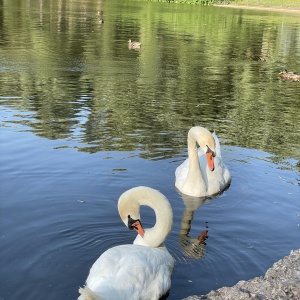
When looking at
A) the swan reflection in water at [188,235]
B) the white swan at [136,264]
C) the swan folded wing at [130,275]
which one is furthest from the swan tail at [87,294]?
the swan reflection in water at [188,235]

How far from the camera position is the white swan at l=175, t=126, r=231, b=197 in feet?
35.4

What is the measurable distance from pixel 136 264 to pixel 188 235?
2737mm

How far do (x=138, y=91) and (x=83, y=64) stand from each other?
22.3 ft

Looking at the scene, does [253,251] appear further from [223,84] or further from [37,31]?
[37,31]

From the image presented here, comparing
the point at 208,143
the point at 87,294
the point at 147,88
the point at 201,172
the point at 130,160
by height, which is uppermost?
the point at 208,143

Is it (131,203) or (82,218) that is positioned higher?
(131,203)

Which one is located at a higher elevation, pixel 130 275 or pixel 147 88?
pixel 130 275

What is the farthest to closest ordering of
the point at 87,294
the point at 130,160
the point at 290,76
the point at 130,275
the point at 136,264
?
the point at 290,76 < the point at 130,160 < the point at 136,264 < the point at 130,275 < the point at 87,294

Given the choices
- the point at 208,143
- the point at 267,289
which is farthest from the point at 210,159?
the point at 267,289

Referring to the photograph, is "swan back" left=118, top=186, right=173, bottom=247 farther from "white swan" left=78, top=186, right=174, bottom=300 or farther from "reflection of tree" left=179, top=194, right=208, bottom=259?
"reflection of tree" left=179, top=194, right=208, bottom=259

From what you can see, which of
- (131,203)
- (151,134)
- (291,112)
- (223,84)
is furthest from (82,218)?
(223,84)

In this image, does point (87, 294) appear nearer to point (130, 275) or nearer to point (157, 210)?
point (130, 275)

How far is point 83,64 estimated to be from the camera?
90.5 feet

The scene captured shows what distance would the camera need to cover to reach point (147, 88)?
22359 millimetres
